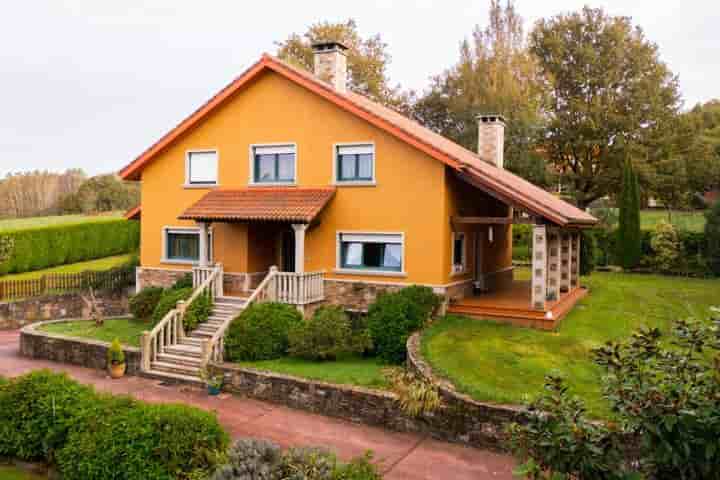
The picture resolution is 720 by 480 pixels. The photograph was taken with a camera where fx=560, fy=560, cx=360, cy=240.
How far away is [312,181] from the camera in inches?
726

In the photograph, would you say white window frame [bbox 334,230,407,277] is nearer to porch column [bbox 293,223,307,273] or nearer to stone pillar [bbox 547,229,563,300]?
porch column [bbox 293,223,307,273]

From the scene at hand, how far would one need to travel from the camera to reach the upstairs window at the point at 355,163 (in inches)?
691

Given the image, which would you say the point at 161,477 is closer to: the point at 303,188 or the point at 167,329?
the point at 167,329

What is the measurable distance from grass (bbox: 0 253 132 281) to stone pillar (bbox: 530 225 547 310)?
812 inches

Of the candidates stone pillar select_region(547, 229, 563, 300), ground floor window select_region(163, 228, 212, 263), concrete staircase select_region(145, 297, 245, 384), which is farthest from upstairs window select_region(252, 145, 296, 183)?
stone pillar select_region(547, 229, 563, 300)

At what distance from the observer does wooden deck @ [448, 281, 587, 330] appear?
15703 millimetres

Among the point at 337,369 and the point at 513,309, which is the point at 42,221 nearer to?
the point at 337,369

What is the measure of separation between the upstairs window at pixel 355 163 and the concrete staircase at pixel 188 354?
201 inches

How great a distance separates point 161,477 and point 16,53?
18822 mm

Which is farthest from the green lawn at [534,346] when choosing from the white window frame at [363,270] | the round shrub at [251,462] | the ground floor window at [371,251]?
the round shrub at [251,462]

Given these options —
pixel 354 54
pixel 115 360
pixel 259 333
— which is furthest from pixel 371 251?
pixel 354 54

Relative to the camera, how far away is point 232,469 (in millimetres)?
7812

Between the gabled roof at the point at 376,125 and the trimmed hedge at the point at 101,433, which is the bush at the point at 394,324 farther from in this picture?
the trimmed hedge at the point at 101,433

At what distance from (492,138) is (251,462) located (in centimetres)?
2227
